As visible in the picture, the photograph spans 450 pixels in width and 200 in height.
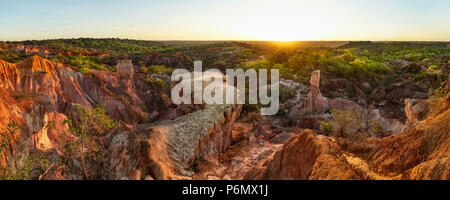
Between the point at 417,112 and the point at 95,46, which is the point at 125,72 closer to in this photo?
the point at 417,112

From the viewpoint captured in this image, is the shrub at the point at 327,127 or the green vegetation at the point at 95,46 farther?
the green vegetation at the point at 95,46

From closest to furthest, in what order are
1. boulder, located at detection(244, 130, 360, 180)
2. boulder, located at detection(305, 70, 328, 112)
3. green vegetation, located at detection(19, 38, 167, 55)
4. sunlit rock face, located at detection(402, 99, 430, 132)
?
1. boulder, located at detection(244, 130, 360, 180)
2. sunlit rock face, located at detection(402, 99, 430, 132)
3. boulder, located at detection(305, 70, 328, 112)
4. green vegetation, located at detection(19, 38, 167, 55)

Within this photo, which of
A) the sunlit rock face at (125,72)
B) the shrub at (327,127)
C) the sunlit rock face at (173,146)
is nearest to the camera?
the sunlit rock face at (173,146)

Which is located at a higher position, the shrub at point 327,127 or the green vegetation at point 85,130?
the green vegetation at point 85,130

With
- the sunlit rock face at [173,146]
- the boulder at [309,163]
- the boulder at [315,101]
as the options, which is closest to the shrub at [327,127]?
the boulder at [315,101]

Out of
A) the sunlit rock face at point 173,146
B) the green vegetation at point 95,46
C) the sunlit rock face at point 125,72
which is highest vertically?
the green vegetation at point 95,46

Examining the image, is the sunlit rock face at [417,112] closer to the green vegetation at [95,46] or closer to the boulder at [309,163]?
the boulder at [309,163]

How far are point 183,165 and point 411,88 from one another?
119 ft

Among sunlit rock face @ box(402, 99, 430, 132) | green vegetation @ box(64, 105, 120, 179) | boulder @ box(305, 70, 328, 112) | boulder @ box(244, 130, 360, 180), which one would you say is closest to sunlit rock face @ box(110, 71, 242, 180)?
green vegetation @ box(64, 105, 120, 179)

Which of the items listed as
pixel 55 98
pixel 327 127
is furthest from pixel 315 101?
pixel 55 98

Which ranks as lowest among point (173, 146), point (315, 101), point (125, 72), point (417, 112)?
point (173, 146)

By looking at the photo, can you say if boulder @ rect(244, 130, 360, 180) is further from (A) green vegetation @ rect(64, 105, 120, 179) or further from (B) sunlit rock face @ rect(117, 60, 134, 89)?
(B) sunlit rock face @ rect(117, 60, 134, 89)

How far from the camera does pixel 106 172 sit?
10188 mm
